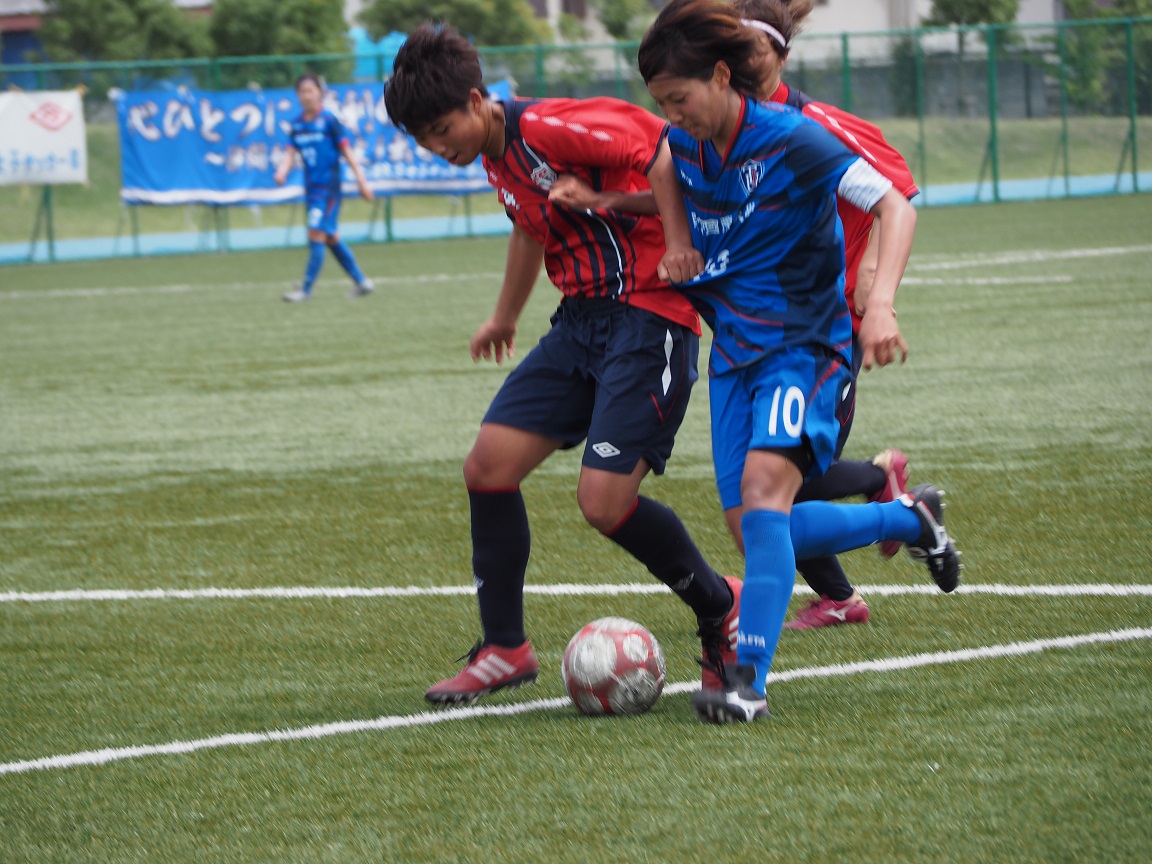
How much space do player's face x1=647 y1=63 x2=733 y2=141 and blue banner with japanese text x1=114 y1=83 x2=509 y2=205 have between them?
19993 mm

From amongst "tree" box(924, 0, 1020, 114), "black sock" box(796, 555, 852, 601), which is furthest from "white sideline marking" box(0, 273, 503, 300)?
"tree" box(924, 0, 1020, 114)

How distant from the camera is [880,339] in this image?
3664 mm

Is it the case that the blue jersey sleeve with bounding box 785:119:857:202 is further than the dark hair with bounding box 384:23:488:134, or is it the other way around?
the dark hair with bounding box 384:23:488:134

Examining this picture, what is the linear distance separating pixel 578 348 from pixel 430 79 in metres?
0.74

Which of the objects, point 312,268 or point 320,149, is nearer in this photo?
point 312,268

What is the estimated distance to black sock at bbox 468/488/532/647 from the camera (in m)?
4.32

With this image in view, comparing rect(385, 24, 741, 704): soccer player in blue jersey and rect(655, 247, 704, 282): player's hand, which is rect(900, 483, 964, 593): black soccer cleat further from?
rect(655, 247, 704, 282): player's hand

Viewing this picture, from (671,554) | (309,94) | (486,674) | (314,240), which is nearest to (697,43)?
(671,554)

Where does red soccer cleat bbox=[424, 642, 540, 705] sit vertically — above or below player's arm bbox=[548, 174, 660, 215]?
below

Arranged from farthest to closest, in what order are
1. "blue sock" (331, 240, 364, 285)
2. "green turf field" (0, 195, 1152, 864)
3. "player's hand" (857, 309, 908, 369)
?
"blue sock" (331, 240, 364, 285)
"player's hand" (857, 309, 908, 369)
"green turf field" (0, 195, 1152, 864)

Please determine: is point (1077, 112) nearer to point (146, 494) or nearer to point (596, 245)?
point (146, 494)

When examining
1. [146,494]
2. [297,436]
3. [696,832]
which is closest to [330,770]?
[696,832]

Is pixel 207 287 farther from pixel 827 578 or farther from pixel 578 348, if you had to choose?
pixel 578 348

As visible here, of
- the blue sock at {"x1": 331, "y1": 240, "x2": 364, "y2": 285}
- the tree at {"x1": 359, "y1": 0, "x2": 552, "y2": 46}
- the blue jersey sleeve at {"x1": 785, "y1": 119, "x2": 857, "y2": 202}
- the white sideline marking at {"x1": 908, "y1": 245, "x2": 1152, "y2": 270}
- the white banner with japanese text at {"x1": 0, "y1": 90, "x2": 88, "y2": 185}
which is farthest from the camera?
the tree at {"x1": 359, "y1": 0, "x2": 552, "y2": 46}
